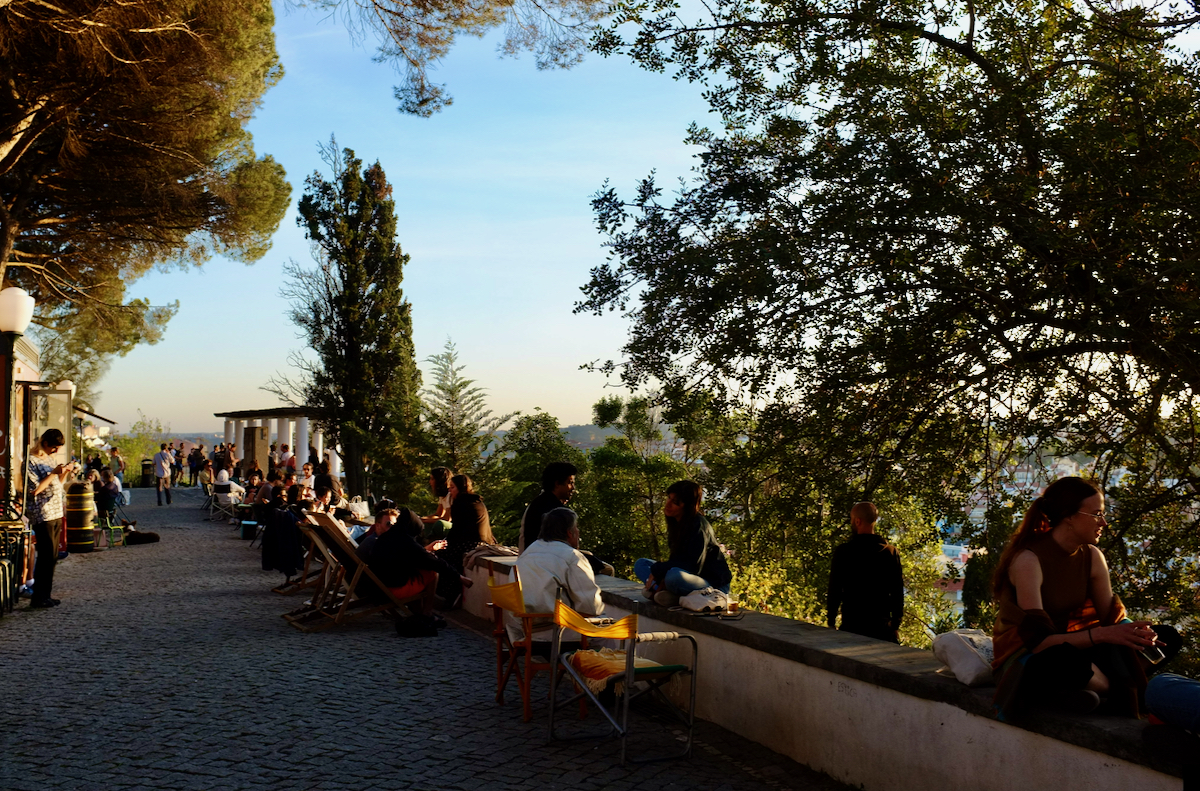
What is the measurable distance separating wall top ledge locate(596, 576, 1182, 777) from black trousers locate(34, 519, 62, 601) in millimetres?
5690

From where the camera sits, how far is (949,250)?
604 cm

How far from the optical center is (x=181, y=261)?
1977cm

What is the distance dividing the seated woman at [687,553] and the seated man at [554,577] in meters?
0.48

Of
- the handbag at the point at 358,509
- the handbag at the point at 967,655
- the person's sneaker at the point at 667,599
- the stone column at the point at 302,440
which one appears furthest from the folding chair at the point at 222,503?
the handbag at the point at 967,655

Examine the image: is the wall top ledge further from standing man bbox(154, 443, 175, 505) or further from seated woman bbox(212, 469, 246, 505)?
standing man bbox(154, 443, 175, 505)

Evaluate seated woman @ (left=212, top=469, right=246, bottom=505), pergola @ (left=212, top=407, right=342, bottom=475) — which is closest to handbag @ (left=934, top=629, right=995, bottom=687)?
seated woman @ (left=212, top=469, right=246, bottom=505)

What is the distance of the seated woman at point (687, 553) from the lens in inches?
210

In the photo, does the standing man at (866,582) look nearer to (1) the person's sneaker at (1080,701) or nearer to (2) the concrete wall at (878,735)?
(2) the concrete wall at (878,735)

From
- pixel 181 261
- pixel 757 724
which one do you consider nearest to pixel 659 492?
pixel 181 261

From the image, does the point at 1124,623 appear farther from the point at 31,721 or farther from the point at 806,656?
the point at 31,721

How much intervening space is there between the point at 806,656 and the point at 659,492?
21.7 meters

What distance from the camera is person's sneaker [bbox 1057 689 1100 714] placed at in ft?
9.95

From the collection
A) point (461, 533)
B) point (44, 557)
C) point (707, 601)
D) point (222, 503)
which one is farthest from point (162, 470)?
point (707, 601)

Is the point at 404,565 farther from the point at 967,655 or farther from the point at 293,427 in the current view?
the point at 293,427
